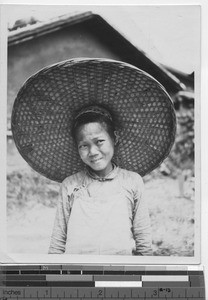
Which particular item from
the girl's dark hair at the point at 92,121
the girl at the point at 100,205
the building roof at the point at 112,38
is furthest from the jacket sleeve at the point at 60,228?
the building roof at the point at 112,38

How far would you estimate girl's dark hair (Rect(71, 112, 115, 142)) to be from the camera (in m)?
0.87

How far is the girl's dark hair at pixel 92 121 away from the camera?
0.87 meters

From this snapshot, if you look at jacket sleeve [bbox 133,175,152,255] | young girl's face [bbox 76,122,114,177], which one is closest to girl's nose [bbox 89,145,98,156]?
young girl's face [bbox 76,122,114,177]

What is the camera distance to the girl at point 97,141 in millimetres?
874

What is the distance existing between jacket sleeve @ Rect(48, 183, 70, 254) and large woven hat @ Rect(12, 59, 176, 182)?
45mm

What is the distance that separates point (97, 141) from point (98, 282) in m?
0.25

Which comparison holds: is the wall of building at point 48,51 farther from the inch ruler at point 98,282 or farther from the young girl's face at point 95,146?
the inch ruler at point 98,282

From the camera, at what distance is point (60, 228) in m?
0.88

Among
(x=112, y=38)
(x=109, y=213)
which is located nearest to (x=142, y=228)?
(x=109, y=213)

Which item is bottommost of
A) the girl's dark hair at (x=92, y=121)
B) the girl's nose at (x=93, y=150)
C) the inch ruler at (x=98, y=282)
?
the inch ruler at (x=98, y=282)

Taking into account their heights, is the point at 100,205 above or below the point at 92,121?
below

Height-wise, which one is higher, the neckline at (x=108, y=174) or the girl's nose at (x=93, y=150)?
the girl's nose at (x=93, y=150)

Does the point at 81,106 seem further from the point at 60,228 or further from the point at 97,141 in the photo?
the point at 60,228

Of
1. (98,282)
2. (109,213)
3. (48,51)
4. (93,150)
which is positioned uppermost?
(48,51)
